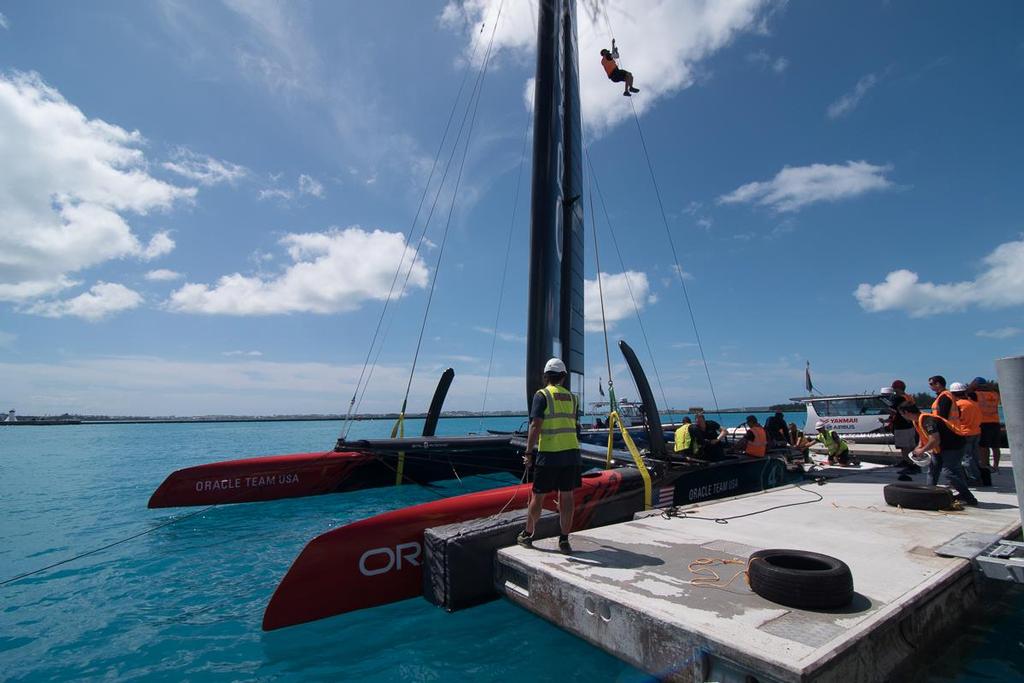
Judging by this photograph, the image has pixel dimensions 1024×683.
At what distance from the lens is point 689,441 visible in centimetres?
834

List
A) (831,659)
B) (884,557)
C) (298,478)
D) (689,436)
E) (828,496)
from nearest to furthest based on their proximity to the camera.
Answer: (831,659)
(884,557)
(828,496)
(689,436)
(298,478)

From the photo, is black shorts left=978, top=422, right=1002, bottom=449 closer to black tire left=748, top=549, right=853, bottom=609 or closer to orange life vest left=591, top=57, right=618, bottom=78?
black tire left=748, top=549, right=853, bottom=609

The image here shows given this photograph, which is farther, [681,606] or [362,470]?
[362,470]

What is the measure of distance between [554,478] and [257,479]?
7183 mm

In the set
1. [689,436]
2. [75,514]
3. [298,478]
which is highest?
[689,436]

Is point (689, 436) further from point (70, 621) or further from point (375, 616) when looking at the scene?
point (70, 621)

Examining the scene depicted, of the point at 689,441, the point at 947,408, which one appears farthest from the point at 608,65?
the point at 947,408

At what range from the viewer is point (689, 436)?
840cm

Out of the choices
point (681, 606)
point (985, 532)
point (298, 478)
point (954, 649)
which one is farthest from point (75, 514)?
point (985, 532)

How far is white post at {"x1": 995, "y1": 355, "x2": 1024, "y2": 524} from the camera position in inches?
115

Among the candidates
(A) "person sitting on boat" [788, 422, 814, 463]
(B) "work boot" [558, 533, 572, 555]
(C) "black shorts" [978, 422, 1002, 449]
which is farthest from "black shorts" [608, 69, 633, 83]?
(B) "work boot" [558, 533, 572, 555]

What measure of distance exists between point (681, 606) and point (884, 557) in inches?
83.7

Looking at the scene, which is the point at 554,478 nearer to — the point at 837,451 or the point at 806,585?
the point at 806,585

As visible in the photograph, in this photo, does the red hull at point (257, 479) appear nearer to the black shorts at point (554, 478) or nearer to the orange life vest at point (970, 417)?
the black shorts at point (554, 478)
